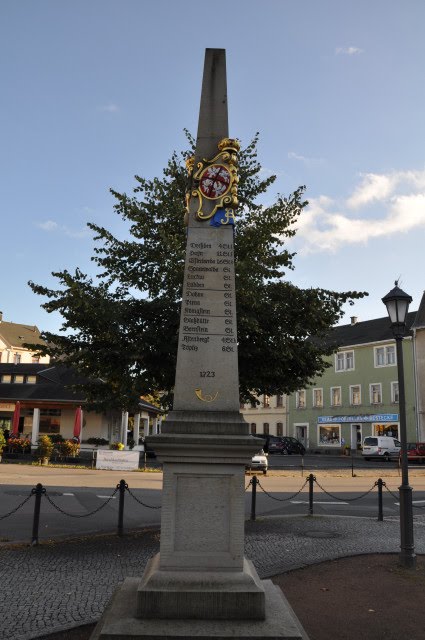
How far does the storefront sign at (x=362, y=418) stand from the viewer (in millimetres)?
45097

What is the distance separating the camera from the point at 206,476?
5.18 metres

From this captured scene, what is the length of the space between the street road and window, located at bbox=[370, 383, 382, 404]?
2095 centimetres

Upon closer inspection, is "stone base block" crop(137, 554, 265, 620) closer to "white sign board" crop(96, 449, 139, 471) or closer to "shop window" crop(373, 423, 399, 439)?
"white sign board" crop(96, 449, 139, 471)

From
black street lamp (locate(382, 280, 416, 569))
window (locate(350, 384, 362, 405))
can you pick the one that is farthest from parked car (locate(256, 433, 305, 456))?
black street lamp (locate(382, 280, 416, 569))

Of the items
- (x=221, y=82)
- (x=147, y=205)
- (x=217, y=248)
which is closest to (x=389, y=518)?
(x=147, y=205)

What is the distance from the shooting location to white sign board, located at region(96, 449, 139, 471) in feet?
87.4

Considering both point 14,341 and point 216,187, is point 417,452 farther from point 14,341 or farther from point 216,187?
point 14,341

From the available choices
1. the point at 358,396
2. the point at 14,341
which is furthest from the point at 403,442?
the point at 14,341

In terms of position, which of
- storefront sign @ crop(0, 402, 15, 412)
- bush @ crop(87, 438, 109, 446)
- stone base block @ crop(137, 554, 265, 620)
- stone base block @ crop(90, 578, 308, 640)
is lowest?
stone base block @ crop(90, 578, 308, 640)

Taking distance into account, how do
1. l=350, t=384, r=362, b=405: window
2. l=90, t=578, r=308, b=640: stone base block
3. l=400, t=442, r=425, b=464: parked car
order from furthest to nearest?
1. l=350, t=384, r=362, b=405: window
2. l=400, t=442, r=425, b=464: parked car
3. l=90, t=578, r=308, b=640: stone base block

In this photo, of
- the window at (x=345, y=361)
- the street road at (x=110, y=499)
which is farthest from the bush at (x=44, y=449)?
the window at (x=345, y=361)

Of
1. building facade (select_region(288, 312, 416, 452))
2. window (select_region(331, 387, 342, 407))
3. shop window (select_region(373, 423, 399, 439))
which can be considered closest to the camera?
shop window (select_region(373, 423, 399, 439))

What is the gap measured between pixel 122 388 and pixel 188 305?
5230mm

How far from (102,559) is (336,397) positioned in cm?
4441
